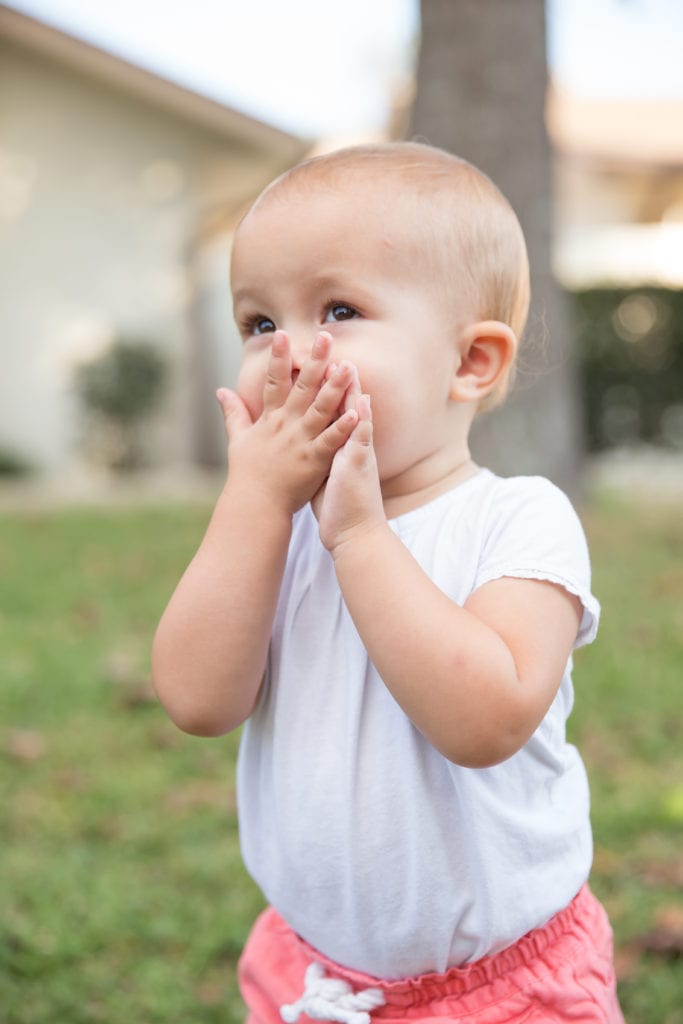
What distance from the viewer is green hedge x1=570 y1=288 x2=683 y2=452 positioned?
13.9 meters

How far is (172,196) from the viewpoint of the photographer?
48.7 feet

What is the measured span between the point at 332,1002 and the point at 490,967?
225 mm

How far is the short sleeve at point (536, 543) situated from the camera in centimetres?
150

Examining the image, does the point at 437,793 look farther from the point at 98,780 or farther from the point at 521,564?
the point at 98,780

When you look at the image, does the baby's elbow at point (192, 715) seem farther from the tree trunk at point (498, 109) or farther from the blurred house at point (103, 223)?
the blurred house at point (103, 223)

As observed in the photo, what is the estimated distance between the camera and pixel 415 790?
155 centimetres

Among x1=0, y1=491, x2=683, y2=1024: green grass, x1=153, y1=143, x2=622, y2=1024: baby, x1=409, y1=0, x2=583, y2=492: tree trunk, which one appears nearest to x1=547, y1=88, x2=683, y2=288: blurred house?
x1=409, y1=0, x2=583, y2=492: tree trunk

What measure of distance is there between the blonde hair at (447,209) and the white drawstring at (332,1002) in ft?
3.08

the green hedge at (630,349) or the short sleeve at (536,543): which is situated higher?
the green hedge at (630,349)

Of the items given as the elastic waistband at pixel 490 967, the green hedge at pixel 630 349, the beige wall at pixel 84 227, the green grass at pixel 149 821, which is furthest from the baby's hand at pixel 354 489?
the beige wall at pixel 84 227

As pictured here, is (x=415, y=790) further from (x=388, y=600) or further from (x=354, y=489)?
(x=354, y=489)

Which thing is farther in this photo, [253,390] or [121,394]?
[121,394]

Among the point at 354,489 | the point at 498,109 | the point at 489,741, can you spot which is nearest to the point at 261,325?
the point at 354,489

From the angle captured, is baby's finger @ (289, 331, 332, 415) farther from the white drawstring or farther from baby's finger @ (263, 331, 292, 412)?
the white drawstring
